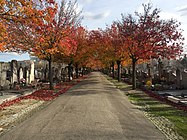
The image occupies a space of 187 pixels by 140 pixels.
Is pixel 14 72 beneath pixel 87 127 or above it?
above

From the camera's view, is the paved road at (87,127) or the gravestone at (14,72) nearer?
the paved road at (87,127)

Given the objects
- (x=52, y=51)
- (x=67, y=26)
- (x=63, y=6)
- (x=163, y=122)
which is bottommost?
(x=163, y=122)

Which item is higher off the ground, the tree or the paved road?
the tree

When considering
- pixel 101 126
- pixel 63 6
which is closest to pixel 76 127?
pixel 101 126

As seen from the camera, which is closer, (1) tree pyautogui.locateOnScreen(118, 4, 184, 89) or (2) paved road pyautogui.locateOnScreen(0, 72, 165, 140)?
(2) paved road pyautogui.locateOnScreen(0, 72, 165, 140)

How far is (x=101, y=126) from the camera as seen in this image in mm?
8617

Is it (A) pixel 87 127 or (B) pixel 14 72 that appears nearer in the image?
(A) pixel 87 127

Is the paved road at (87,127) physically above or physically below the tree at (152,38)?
below

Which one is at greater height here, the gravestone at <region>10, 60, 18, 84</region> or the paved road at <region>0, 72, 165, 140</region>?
the gravestone at <region>10, 60, 18, 84</region>

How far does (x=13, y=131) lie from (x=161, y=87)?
1674 centimetres

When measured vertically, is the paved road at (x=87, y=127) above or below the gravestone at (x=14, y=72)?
below

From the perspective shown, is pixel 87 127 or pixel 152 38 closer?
pixel 87 127

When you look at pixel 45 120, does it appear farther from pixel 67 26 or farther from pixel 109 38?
pixel 109 38

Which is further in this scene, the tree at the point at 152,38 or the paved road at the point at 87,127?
the tree at the point at 152,38
